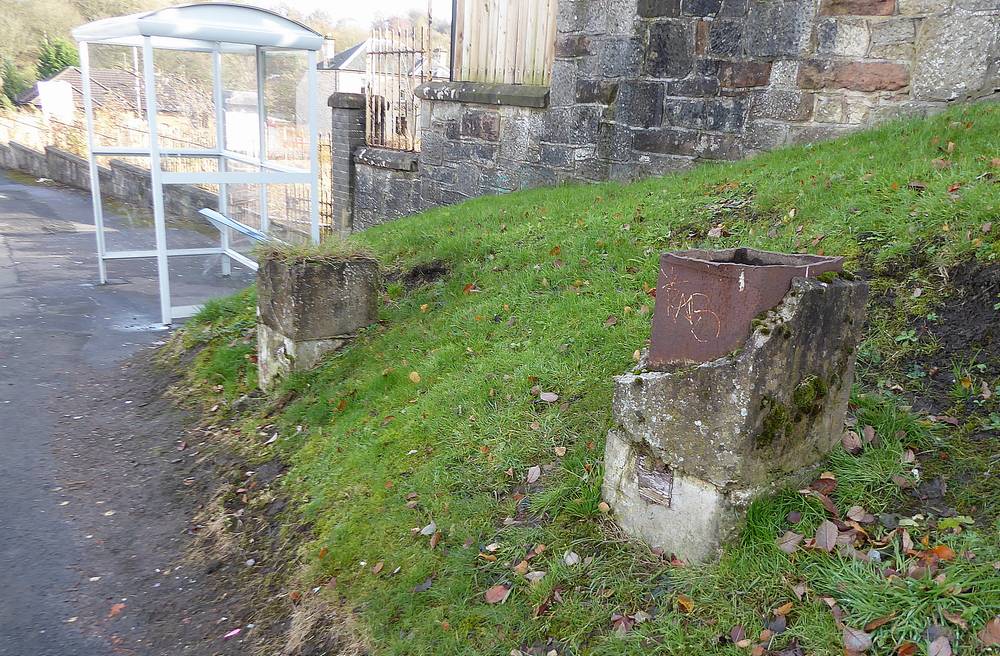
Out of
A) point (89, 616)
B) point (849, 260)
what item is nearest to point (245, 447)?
point (89, 616)

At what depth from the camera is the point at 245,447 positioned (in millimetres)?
5359

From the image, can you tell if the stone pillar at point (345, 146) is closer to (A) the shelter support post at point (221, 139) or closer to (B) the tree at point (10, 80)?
(A) the shelter support post at point (221, 139)

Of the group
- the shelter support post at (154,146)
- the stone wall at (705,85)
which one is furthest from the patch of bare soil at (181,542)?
the stone wall at (705,85)

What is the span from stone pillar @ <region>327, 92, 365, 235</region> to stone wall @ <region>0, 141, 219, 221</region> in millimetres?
2632

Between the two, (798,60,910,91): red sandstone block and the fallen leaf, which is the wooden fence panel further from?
the fallen leaf

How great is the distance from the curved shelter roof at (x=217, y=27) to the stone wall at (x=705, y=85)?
269 centimetres

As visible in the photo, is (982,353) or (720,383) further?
(982,353)

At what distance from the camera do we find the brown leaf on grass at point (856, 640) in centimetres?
235

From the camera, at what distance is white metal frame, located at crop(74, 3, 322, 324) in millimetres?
7391

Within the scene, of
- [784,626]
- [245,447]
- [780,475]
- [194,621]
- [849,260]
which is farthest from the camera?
[245,447]

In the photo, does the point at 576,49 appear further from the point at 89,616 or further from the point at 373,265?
the point at 89,616

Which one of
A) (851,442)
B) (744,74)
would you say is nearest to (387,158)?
(744,74)

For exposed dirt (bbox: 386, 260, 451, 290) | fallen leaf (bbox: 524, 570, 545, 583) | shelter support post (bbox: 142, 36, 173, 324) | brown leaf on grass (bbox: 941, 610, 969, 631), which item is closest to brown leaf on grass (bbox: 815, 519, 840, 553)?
brown leaf on grass (bbox: 941, 610, 969, 631)

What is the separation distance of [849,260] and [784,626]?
252cm
